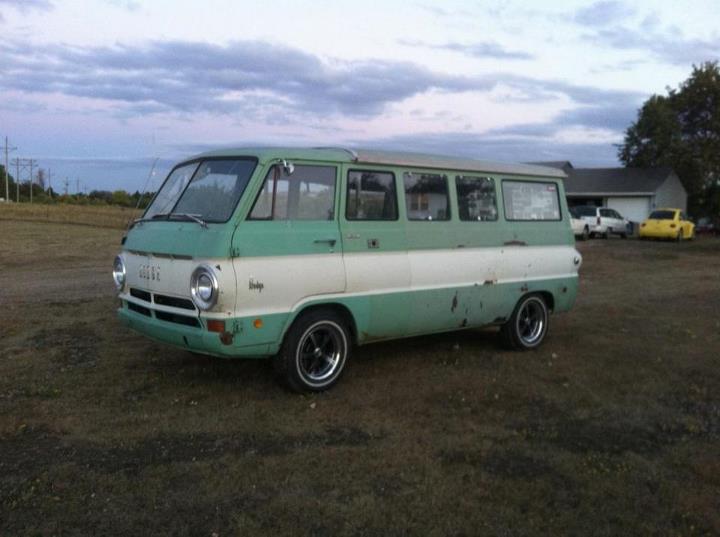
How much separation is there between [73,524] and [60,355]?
3.95 meters

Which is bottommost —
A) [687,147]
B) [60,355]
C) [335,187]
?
[60,355]

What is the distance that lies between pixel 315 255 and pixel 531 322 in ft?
11.8

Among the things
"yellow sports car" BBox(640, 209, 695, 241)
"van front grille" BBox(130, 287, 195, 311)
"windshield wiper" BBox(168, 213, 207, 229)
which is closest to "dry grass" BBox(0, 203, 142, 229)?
"yellow sports car" BBox(640, 209, 695, 241)

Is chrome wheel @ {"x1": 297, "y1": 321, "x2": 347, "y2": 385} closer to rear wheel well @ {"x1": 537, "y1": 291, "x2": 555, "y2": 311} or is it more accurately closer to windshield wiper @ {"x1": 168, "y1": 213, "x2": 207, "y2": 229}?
windshield wiper @ {"x1": 168, "y1": 213, "x2": 207, "y2": 229}

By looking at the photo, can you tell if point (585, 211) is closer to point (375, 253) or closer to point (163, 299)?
point (375, 253)

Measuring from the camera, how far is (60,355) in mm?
7398

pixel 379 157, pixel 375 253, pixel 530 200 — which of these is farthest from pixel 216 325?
pixel 530 200

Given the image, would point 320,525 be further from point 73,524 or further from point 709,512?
point 709,512

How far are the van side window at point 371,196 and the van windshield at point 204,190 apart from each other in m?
1.00

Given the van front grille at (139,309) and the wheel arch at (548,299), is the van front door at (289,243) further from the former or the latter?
the wheel arch at (548,299)

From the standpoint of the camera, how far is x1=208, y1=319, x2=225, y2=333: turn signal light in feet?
17.9

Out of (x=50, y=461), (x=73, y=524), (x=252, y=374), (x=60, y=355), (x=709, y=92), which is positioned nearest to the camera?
(x=73, y=524)

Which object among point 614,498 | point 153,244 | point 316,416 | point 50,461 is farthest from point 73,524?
point 614,498

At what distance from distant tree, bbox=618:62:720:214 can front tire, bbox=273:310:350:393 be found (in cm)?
4180
